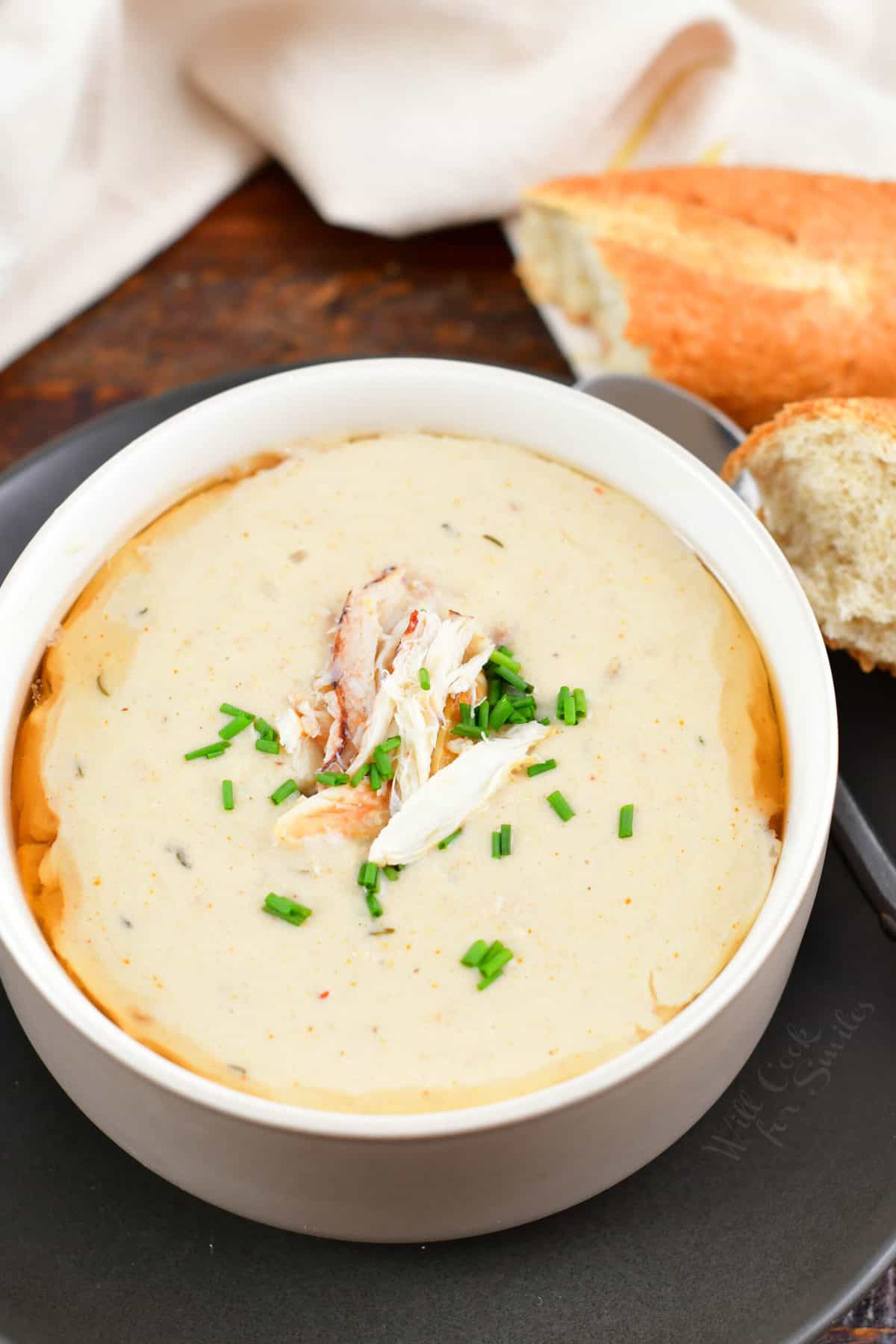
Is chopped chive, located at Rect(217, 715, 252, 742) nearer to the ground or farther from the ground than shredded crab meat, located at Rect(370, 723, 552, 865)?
farther from the ground

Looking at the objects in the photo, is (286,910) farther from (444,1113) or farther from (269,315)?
(269,315)

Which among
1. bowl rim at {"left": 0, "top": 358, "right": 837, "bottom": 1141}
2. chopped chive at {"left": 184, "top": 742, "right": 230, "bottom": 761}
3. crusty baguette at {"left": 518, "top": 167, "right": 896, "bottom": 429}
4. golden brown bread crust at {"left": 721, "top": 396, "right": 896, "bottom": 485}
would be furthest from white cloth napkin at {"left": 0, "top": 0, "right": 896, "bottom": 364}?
chopped chive at {"left": 184, "top": 742, "right": 230, "bottom": 761}

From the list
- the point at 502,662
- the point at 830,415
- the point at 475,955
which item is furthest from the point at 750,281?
the point at 475,955

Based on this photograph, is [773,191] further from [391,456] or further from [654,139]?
[391,456]

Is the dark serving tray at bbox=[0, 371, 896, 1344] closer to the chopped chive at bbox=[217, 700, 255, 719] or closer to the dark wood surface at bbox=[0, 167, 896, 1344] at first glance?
the chopped chive at bbox=[217, 700, 255, 719]

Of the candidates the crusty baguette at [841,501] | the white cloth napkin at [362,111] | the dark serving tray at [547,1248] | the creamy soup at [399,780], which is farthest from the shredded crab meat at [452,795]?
the white cloth napkin at [362,111]

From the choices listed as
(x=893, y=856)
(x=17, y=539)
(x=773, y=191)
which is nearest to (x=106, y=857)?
(x=17, y=539)

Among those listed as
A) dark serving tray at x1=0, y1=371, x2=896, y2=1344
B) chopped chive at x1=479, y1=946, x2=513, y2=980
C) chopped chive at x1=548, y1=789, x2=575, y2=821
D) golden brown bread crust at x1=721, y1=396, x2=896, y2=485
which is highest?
golden brown bread crust at x1=721, y1=396, x2=896, y2=485
